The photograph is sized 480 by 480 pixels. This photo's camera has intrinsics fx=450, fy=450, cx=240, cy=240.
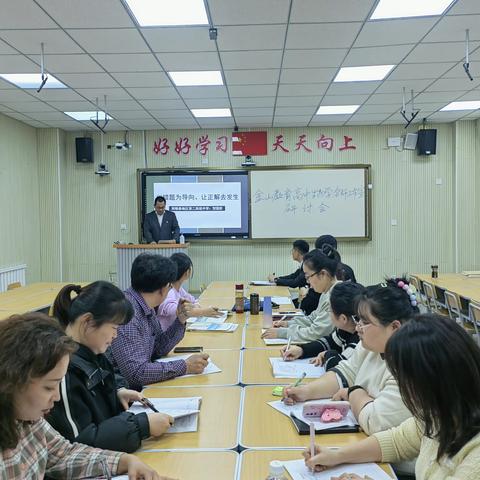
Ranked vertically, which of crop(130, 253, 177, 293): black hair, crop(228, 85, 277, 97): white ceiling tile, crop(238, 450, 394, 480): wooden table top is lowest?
crop(238, 450, 394, 480): wooden table top

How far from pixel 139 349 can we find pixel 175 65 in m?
3.20

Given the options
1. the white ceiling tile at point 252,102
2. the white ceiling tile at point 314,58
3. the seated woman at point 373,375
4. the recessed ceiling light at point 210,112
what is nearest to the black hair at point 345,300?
the seated woman at point 373,375

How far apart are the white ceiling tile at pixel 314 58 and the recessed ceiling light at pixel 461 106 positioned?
2.56 metres

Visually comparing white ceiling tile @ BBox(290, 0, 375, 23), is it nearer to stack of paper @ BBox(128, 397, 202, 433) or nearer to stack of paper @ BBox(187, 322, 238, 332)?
stack of paper @ BBox(187, 322, 238, 332)

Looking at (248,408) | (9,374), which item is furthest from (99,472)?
(248,408)

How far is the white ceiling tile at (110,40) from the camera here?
12.0ft

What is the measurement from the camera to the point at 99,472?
136 cm

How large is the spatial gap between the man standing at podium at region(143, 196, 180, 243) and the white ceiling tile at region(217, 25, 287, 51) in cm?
355

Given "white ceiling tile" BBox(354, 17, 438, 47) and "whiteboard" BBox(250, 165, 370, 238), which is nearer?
"white ceiling tile" BBox(354, 17, 438, 47)

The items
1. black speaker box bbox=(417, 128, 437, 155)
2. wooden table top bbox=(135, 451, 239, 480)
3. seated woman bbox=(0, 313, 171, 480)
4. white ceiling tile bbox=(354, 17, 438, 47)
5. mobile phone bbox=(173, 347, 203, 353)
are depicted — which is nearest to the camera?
seated woman bbox=(0, 313, 171, 480)

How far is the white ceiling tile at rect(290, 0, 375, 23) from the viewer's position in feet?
10.6

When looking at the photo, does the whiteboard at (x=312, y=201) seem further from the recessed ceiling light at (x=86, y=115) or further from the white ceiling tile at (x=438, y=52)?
the white ceiling tile at (x=438, y=52)

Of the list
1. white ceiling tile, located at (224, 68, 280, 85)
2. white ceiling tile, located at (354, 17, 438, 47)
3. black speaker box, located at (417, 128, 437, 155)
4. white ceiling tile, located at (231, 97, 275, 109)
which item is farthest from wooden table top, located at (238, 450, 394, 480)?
black speaker box, located at (417, 128, 437, 155)

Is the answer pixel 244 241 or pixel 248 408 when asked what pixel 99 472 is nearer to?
pixel 248 408
